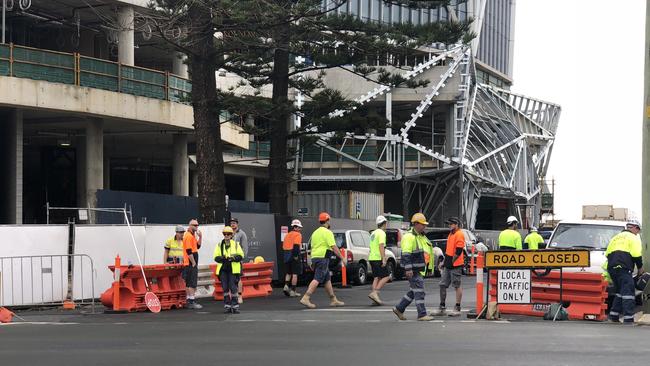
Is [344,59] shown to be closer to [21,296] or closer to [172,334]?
[21,296]

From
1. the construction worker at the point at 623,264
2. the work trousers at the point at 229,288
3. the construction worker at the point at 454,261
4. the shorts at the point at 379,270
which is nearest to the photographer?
the construction worker at the point at 623,264

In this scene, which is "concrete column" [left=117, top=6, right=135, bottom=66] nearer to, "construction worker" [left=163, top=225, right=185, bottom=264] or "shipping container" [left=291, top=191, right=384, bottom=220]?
"construction worker" [left=163, top=225, right=185, bottom=264]

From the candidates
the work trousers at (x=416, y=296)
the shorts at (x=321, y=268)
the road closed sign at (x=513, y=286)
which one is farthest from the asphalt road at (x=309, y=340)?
the shorts at (x=321, y=268)

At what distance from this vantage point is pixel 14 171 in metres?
29.7

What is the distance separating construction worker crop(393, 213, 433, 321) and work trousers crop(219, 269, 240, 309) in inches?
140

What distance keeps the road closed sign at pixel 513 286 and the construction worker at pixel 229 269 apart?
197 inches

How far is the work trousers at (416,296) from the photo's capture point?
637 inches

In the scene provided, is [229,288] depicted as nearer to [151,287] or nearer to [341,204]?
[151,287]

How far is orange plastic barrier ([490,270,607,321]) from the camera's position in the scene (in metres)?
16.7

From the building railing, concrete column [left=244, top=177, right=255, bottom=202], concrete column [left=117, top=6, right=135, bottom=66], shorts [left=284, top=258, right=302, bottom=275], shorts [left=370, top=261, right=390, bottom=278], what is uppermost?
concrete column [left=117, top=6, right=135, bottom=66]

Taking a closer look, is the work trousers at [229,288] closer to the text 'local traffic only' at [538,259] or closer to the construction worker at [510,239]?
the text 'local traffic only' at [538,259]

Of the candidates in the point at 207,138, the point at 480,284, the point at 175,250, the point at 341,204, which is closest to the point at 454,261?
the point at 480,284

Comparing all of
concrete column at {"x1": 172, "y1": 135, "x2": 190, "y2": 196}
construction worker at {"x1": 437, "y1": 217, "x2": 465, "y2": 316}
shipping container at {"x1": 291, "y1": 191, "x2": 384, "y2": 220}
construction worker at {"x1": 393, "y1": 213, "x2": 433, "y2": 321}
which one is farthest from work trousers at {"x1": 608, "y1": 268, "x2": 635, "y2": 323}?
shipping container at {"x1": 291, "y1": 191, "x2": 384, "y2": 220}

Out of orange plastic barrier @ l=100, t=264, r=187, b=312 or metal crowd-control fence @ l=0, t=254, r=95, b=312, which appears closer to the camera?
orange plastic barrier @ l=100, t=264, r=187, b=312
